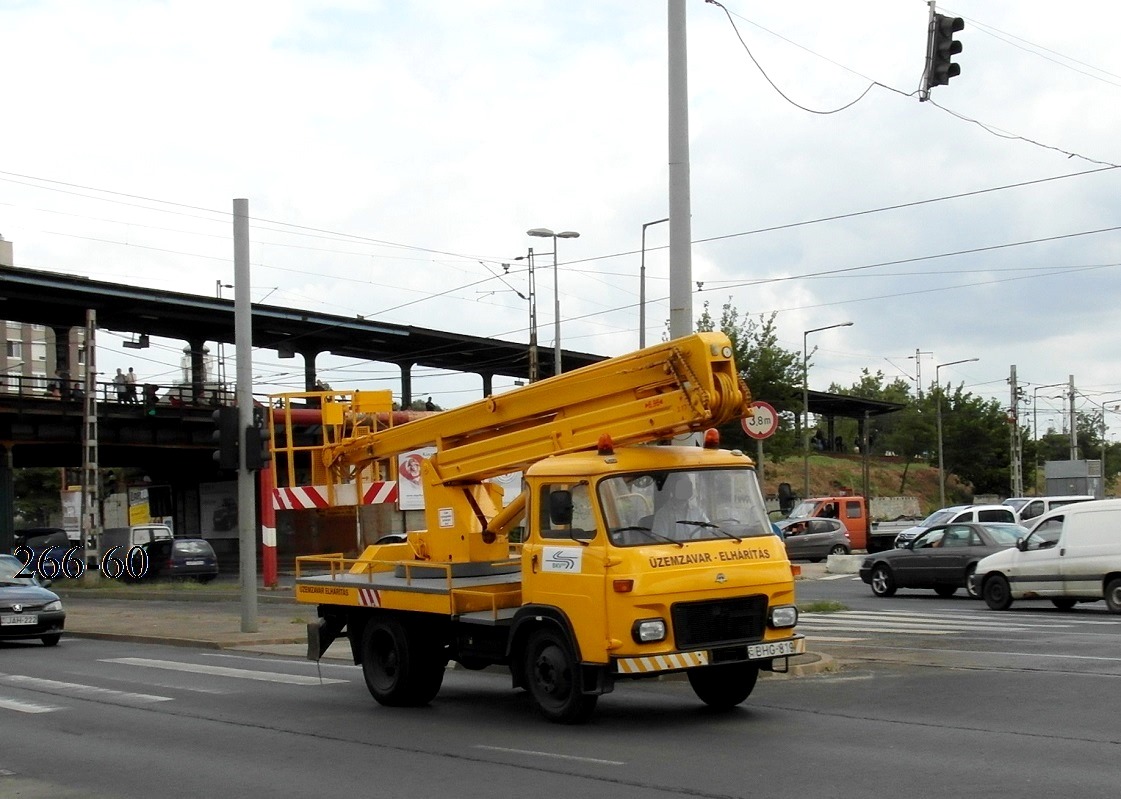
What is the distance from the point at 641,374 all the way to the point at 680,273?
10.8ft

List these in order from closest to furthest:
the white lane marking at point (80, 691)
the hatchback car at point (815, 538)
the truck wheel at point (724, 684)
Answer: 1. the truck wheel at point (724, 684)
2. the white lane marking at point (80, 691)
3. the hatchback car at point (815, 538)

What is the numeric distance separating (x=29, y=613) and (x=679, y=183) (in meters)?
13.1

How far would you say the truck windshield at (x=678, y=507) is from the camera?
11.0m

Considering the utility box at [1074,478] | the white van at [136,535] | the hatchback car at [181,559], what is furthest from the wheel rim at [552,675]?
the utility box at [1074,478]

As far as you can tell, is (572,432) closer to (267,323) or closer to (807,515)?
(807,515)

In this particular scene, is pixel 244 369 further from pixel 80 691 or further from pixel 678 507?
pixel 678 507

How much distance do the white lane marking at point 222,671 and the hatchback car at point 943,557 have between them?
14049mm

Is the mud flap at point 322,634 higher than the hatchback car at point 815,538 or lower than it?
higher

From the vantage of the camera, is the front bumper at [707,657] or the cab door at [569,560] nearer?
the front bumper at [707,657]

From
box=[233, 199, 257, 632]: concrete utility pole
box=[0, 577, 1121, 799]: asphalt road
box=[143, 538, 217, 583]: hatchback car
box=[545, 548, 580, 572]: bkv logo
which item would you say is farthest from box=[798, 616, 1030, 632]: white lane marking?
box=[143, 538, 217, 583]: hatchback car

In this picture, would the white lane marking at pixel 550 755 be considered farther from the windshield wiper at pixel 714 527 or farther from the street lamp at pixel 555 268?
the street lamp at pixel 555 268

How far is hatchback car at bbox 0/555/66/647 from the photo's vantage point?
21.2m

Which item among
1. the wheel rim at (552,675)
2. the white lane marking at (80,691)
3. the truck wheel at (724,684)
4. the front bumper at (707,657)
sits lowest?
the white lane marking at (80,691)

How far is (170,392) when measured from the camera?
58.9 m
